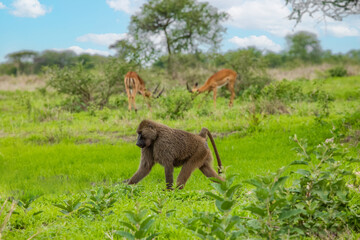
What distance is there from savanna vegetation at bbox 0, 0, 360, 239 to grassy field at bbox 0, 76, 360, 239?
0.03 m

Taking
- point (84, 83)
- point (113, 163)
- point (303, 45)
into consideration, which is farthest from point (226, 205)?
point (303, 45)

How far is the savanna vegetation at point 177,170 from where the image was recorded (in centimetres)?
340

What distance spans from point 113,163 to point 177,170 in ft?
5.36

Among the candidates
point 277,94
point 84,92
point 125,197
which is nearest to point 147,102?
point 84,92

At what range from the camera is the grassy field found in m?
4.24

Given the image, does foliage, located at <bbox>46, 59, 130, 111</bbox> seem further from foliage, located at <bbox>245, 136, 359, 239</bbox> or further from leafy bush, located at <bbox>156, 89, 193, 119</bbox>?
foliage, located at <bbox>245, 136, 359, 239</bbox>

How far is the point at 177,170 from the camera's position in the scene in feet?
27.7

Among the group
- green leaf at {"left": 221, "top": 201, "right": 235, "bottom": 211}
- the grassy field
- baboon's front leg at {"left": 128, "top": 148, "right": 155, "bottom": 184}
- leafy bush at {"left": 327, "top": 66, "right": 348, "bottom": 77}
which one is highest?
leafy bush at {"left": 327, "top": 66, "right": 348, "bottom": 77}

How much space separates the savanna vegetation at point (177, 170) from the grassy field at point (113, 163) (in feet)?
0.09

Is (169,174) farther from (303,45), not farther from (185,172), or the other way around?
(303,45)

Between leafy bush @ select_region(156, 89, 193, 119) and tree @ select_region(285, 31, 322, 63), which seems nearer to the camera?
leafy bush @ select_region(156, 89, 193, 119)

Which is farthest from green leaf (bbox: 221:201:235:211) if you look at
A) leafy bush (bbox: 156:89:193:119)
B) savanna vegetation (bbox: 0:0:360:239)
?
leafy bush (bbox: 156:89:193:119)

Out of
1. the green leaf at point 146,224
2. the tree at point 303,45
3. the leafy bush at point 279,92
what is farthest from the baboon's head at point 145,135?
the tree at point 303,45

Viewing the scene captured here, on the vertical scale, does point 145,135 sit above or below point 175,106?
above
